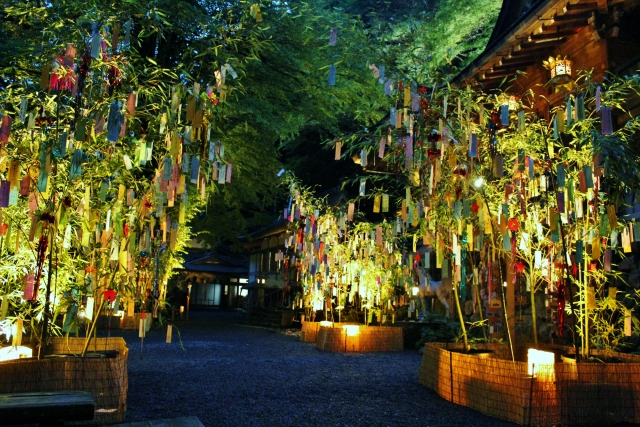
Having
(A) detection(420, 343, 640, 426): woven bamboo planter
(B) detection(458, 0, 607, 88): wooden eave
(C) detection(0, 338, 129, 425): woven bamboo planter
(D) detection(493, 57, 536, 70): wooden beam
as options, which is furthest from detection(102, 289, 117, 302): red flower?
(D) detection(493, 57, 536, 70): wooden beam

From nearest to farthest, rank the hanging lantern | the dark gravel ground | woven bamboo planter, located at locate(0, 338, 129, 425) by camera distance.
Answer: woven bamboo planter, located at locate(0, 338, 129, 425)
the dark gravel ground
the hanging lantern

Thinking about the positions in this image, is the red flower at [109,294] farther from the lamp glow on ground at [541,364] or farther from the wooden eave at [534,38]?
the wooden eave at [534,38]

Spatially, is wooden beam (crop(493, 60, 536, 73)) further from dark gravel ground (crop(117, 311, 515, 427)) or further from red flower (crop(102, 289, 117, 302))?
red flower (crop(102, 289, 117, 302))

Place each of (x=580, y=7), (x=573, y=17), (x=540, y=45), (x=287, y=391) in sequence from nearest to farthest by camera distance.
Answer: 1. (x=287, y=391)
2. (x=580, y=7)
3. (x=573, y=17)
4. (x=540, y=45)

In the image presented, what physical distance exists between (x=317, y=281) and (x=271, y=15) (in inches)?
215

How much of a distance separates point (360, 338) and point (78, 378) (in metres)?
6.47

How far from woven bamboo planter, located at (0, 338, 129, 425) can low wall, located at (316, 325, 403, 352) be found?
5875mm

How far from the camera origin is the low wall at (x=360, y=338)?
9516mm

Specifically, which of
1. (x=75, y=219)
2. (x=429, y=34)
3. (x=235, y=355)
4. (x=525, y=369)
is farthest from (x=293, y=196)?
(x=429, y=34)

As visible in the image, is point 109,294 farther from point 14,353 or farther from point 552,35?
point 552,35

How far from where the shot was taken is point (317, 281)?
1120 centimetres

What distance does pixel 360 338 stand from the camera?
9.59 meters

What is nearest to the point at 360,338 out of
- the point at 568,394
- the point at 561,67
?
the point at 561,67

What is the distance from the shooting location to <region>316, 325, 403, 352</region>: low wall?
9.52 meters
